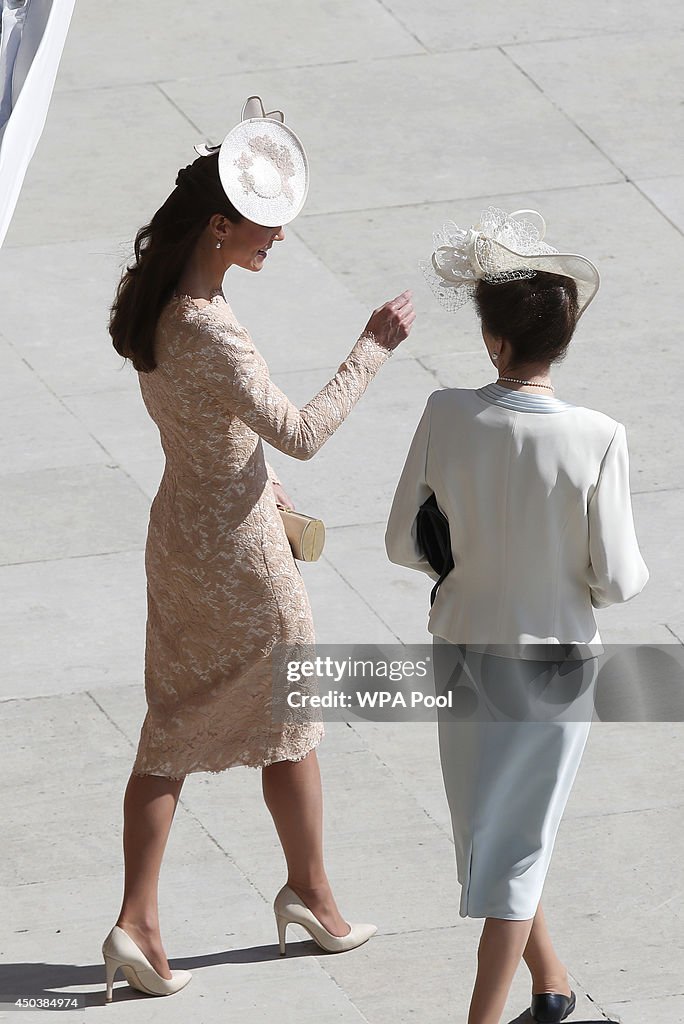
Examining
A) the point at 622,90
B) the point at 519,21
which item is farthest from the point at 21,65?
the point at 519,21

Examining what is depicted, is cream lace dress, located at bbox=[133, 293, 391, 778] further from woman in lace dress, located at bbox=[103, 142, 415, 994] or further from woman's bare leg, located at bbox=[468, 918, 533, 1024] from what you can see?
woman's bare leg, located at bbox=[468, 918, 533, 1024]

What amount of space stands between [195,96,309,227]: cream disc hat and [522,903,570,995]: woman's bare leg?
1.77 metres

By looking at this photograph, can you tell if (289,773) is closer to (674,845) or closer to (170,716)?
(170,716)

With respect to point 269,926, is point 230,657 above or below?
above

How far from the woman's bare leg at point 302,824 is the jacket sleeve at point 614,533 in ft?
3.44

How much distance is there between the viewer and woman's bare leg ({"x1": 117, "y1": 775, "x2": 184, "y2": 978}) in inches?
192

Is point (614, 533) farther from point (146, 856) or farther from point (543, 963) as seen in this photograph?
point (146, 856)

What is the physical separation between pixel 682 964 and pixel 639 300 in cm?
432

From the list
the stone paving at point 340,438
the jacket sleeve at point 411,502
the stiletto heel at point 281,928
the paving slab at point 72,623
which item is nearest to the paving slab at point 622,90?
the stone paving at point 340,438

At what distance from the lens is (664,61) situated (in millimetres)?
11086

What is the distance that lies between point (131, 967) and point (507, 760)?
3.75ft

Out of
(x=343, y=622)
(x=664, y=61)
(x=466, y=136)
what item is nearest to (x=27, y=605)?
(x=343, y=622)

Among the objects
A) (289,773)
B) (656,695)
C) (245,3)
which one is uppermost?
(289,773)

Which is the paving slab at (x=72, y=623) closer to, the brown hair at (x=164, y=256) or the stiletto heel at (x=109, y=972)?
the stiletto heel at (x=109, y=972)
